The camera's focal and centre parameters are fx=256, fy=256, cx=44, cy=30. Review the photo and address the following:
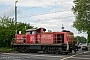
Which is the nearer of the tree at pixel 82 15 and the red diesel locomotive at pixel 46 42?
the red diesel locomotive at pixel 46 42

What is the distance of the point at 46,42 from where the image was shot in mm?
36031

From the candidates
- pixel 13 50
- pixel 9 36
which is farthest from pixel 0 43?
pixel 13 50

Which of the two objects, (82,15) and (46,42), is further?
(82,15)

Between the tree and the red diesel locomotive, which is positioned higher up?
the tree

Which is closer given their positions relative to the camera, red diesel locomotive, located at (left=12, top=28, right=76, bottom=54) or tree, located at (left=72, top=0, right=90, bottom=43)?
red diesel locomotive, located at (left=12, top=28, right=76, bottom=54)

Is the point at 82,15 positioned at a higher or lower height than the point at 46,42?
higher

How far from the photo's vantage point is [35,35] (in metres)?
36.9

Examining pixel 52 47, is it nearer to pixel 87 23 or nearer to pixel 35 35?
pixel 35 35

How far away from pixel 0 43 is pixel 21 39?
301 inches

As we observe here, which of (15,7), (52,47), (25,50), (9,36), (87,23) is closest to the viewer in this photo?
(52,47)

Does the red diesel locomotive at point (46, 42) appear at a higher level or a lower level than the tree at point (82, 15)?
lower

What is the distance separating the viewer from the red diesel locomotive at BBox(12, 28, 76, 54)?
3453 cm

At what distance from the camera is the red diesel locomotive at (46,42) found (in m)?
34.5

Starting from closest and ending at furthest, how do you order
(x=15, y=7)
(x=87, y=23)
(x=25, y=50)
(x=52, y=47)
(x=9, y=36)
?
(x=52, y=47)
(x=25, y=50)
(x=15, y=7)
(x=9, y=36)
(x=87, y=23)
